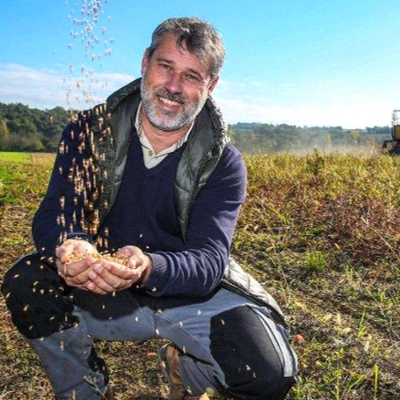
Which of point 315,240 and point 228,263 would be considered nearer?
point 228,263

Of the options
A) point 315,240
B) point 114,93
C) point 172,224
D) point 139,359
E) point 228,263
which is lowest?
point 139,359

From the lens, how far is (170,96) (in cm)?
271

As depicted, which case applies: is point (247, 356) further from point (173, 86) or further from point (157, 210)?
point (173, 86)

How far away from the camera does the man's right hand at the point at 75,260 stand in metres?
2.06

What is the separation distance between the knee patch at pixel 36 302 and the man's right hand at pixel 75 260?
0.60 ft

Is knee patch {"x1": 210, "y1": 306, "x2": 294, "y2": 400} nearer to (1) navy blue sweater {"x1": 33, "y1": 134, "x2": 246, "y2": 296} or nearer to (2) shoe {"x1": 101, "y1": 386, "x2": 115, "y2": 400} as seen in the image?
(1) navy blue sweater {"x1": 33, "y1": 134, "x2": 246, "y2": 296}

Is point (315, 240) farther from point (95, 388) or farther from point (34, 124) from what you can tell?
point (34, 124)

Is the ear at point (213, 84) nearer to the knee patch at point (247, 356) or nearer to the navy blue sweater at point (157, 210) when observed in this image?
the navy blue sweater at point (157, 210)

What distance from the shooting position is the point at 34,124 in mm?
28297

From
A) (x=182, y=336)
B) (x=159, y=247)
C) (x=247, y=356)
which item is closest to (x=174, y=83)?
(x=159, y=247)

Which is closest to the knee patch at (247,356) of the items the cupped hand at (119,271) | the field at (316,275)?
the field at (316,275)

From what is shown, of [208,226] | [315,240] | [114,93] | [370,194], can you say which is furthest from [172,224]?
[370,194]

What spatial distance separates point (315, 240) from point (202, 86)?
7.92ft

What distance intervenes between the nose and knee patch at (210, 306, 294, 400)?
1.17 metres
